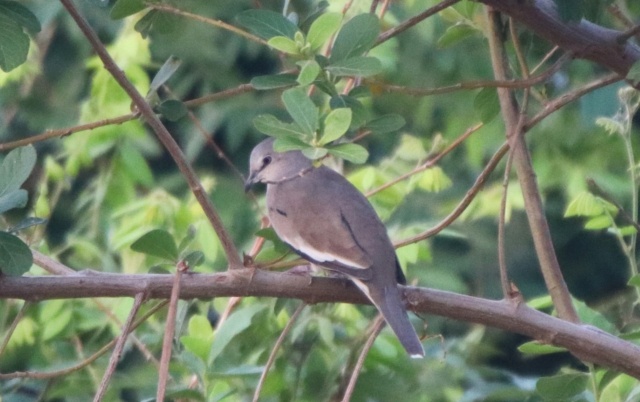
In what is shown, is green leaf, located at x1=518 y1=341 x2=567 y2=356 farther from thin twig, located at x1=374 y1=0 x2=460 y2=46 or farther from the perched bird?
thin twig, located at x1=374 y1=0 x2=460 y2=46

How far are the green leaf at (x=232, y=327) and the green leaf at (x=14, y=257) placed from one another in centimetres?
76

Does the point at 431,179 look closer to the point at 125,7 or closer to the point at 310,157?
the point at 125,7

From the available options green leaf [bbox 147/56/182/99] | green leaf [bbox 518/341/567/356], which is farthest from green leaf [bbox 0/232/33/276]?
green leaf [bbox 518/341/567/356]

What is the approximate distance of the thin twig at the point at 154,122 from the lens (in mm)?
1926

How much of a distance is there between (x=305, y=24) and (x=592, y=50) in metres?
0.60

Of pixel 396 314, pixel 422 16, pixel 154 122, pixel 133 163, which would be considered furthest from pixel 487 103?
pixel 133 163

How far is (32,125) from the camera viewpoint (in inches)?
299

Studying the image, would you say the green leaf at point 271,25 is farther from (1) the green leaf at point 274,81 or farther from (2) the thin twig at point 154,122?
(2) the thin twig at point 154,122

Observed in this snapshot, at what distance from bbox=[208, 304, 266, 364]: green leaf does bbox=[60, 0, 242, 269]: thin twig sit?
24.7 inches

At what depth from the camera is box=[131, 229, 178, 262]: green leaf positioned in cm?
214

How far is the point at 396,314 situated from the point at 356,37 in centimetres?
78

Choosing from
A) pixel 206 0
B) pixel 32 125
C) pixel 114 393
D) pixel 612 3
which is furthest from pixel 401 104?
pixel 612 3

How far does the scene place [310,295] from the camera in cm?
220

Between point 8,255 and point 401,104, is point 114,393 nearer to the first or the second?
point 8,255
